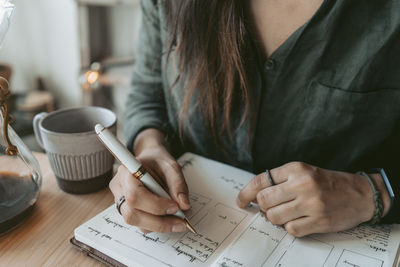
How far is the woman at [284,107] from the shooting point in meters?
0.47

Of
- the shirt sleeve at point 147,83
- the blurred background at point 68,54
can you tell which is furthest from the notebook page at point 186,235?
the blurred background at point 68,54

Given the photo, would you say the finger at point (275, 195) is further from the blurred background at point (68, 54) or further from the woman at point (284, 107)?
the blurred background at point (68, 54)

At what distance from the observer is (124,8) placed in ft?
5.77

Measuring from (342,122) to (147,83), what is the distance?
442 mm

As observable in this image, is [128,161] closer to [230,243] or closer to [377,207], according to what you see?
[230,243]

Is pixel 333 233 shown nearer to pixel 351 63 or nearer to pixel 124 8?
pixel 351 63

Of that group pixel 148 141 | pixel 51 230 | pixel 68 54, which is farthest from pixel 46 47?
pixel 51 230

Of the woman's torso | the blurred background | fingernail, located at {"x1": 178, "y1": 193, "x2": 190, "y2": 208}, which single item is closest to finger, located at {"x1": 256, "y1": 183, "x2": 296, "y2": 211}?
fingernail, located at {"x1": 178, "y1": 193, "x2": 190, "y2": 208}

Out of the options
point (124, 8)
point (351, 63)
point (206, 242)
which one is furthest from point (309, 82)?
point (124, 8)

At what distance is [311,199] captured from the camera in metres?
0.46

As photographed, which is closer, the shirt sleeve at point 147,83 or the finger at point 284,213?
the finger at point 284,213

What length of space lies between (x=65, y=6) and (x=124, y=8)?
0.32m

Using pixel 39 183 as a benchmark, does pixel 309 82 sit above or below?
above

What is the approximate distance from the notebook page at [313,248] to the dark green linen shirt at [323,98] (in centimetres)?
5
